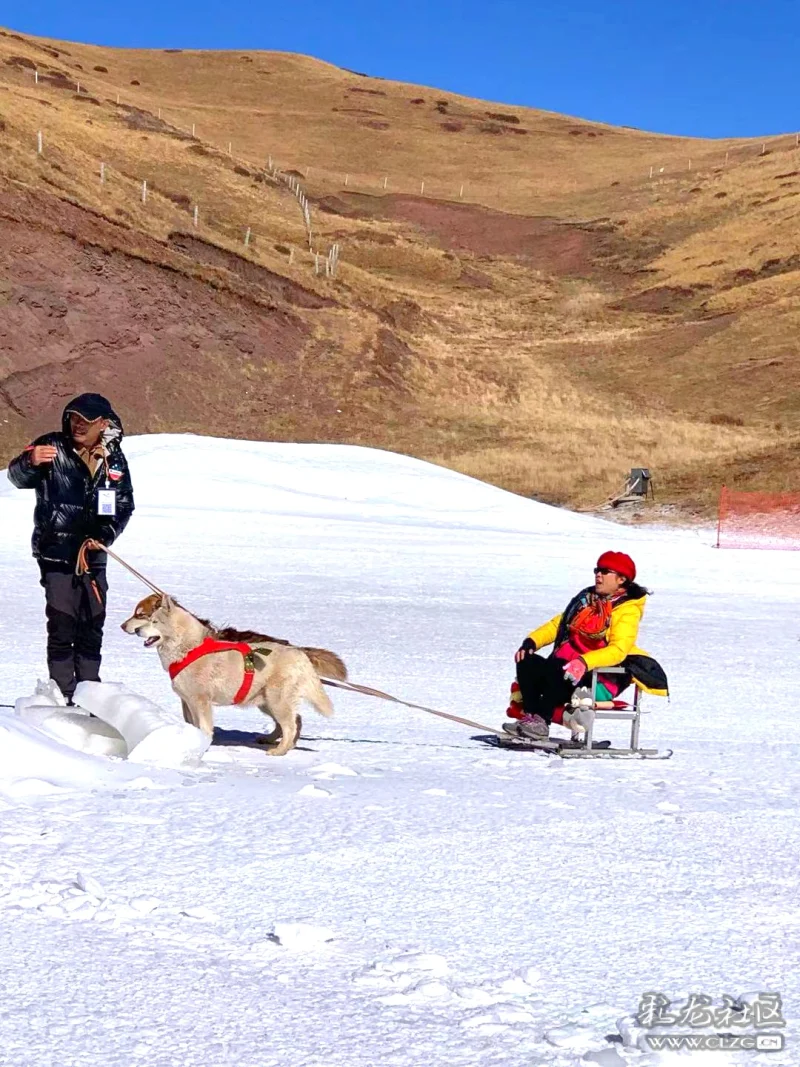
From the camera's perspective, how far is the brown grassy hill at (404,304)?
125 feet

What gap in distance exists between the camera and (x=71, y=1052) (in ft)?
9.68

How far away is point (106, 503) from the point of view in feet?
22.7

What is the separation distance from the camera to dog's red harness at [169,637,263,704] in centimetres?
653

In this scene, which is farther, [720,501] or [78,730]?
[720,501]

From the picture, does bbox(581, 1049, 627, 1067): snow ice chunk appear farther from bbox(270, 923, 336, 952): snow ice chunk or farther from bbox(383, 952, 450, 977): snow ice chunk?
bbox(270, 923, 336, 952): snow ice chunk

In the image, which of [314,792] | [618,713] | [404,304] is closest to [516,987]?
[314,792]

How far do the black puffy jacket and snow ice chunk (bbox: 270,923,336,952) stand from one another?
3.71 meters

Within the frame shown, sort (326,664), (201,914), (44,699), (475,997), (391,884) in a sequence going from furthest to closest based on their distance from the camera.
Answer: (326,664)
(44,699)
(391,884)
(201,914)
(475,997)

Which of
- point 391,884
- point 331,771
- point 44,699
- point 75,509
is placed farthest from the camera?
point 75,509

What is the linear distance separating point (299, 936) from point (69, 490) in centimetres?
398

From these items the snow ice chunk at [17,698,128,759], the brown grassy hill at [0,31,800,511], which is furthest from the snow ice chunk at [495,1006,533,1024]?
the brown grassy hill at [0,31,800,511]

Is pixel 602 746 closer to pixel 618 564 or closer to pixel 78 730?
pixel 618 564

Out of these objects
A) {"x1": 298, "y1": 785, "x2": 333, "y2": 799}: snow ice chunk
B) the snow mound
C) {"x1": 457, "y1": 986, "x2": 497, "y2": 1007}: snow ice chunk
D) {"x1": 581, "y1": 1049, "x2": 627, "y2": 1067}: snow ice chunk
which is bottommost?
{"x1": 581, "y1": 1049, "x2": 627, "y2": 1067}: snow ice chunk

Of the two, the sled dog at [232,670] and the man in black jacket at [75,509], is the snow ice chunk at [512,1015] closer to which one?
the sled dog at [232,670]
